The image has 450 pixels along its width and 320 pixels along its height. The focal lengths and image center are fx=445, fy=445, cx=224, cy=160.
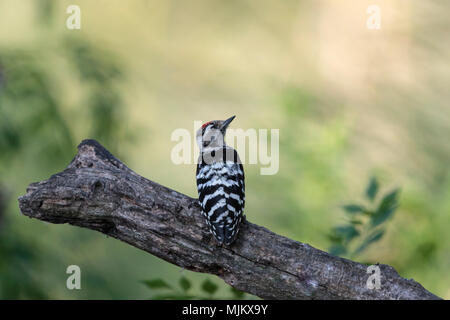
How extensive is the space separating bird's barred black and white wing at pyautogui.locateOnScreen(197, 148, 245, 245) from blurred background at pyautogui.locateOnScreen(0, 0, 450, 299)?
0.41 m

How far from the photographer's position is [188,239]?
1.74m

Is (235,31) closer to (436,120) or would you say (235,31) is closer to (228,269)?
(436,120)

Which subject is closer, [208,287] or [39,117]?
[208,287]

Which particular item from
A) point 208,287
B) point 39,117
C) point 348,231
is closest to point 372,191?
point 348,231

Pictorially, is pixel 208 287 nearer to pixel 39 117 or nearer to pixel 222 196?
pixel 222 196

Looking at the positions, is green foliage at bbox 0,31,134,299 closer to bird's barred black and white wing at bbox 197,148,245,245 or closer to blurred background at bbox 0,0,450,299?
blurred background at bbox 0,0,450,299

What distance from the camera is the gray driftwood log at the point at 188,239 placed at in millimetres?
1628

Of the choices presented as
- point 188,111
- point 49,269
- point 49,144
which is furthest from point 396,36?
point 49,269

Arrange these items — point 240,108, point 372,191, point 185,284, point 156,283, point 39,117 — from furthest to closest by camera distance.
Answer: point 240,108
point 39,117
point 372,191
point 185,284
point 156,283

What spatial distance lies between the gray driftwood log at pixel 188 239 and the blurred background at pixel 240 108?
24cm

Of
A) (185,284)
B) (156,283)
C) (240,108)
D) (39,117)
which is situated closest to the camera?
(156,283)

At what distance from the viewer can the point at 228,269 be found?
1707 millimetres

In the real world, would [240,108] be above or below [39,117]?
above

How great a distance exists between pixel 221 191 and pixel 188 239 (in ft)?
0.76
